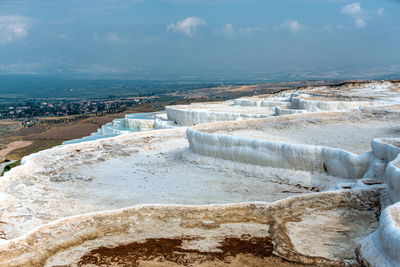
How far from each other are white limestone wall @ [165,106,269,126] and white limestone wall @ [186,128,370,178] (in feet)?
34.0

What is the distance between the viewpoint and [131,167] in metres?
12.5

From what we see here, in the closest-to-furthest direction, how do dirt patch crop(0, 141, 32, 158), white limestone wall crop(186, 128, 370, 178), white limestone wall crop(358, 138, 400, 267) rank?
white limestone wall crop(358, 138, 400, 267) < white limestone wall crop(186, 128, 370, 178) < dirt patch crop(0, 141, 32, 158)

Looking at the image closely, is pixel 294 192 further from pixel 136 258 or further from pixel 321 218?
pixel 136 258

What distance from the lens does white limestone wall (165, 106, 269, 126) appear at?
2325cm

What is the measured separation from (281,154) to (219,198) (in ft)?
6.84

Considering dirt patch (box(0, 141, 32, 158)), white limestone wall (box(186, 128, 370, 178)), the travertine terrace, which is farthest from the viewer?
dirt patch (box(0, 141, 32, 158))

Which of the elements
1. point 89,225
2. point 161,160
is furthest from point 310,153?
point 89,225

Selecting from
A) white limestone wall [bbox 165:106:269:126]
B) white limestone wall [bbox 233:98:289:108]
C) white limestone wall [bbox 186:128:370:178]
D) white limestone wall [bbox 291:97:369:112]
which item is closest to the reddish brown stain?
white limestone wall [bbox 186:128:370:178]

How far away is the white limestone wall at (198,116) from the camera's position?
23.2 m

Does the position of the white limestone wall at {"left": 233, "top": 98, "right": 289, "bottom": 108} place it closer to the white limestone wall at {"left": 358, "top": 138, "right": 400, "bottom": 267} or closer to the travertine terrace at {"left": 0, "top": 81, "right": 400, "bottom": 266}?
the travertine terrace at {"left": 0, "top": 81, "right": 400, "bottom": 266}

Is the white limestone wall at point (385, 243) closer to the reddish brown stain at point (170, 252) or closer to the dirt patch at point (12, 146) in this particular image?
the reddish brown stain at point (170, 252)

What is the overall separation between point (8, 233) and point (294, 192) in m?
5.41

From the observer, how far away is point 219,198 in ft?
31.3

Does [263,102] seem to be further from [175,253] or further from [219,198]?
[175,253]
